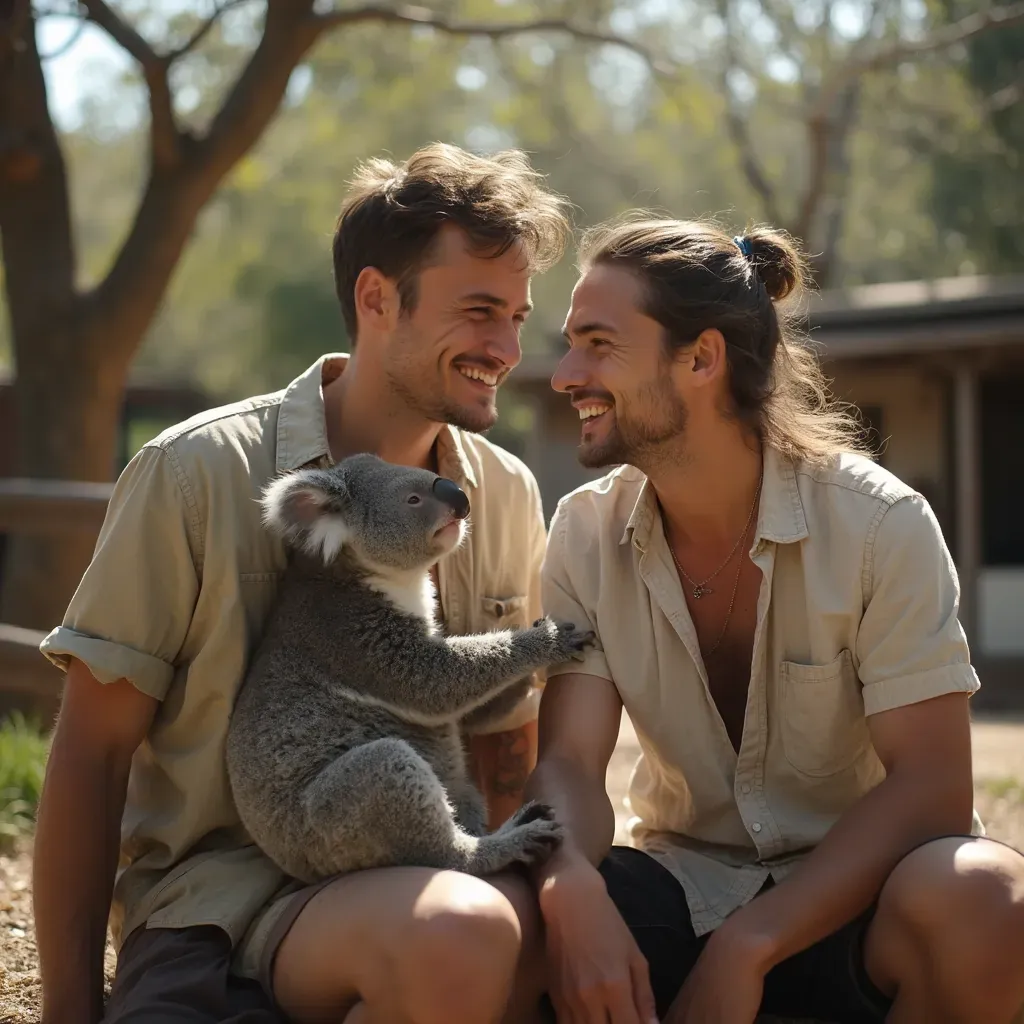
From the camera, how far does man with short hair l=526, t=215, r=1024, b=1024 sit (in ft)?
8.45

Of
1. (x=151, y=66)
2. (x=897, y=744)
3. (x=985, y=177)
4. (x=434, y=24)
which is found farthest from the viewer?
(x=985, y=177)

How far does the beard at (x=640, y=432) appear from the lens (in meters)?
3.15

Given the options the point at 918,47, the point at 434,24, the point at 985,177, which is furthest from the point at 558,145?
the point at 434,24

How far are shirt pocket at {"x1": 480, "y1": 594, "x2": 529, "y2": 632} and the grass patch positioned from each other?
2.18 meters

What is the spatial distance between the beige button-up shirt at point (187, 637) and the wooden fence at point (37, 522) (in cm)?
166

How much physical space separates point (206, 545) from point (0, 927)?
5.43 ft

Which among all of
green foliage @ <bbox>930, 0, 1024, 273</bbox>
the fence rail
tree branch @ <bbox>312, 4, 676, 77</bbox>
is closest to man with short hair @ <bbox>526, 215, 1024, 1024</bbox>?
the fence rail

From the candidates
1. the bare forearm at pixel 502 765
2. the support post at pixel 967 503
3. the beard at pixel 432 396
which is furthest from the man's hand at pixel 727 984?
the support post at pixel 967 503

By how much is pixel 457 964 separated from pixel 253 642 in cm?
100

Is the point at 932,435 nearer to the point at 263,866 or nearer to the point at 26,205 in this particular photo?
the point at 26,205

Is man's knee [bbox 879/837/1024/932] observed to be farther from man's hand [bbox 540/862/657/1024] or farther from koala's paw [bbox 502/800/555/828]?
koala's paw [bbox 502/800/555/828]

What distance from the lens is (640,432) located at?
124 inches

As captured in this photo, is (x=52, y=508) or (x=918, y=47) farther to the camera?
(x=918, y=47)

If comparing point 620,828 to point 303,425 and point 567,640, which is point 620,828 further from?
point 303,425
